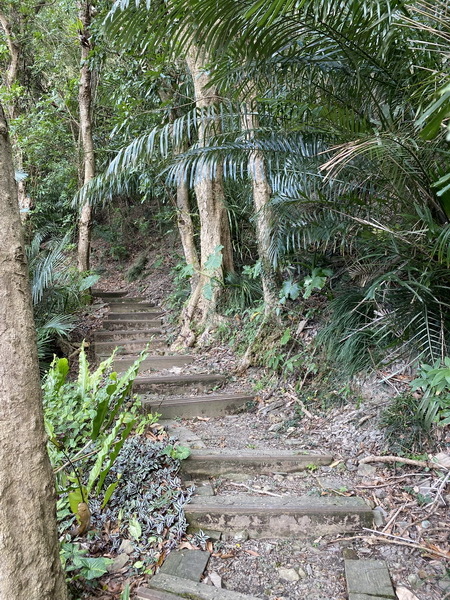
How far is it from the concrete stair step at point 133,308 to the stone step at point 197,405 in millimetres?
3154

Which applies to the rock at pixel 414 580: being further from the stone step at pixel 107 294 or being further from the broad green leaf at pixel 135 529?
the stone step at pixel 107 294

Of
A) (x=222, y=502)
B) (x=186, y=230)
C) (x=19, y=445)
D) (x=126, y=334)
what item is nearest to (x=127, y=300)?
(x=126, y=334)

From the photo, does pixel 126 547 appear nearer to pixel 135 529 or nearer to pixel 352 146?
pixel 135 529

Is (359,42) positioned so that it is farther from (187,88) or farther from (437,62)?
(187,88)

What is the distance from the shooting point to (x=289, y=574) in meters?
1.85

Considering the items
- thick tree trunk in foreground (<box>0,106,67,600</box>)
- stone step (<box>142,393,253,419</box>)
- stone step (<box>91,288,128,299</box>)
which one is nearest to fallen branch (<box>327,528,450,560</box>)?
thick tree trunk in foreground (<box>0,106,67,600</box>)

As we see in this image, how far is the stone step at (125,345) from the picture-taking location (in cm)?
526

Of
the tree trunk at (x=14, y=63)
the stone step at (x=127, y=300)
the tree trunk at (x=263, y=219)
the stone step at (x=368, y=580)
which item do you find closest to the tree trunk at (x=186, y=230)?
the stone step at (x=127, y=300)

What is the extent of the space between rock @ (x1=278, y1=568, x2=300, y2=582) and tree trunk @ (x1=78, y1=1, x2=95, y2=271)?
5599 mm

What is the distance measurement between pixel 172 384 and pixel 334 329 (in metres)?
1.69

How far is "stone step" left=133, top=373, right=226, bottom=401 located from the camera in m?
3.86

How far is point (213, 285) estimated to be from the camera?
206 inches

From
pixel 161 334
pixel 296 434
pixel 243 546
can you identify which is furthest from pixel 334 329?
pixel 161 334

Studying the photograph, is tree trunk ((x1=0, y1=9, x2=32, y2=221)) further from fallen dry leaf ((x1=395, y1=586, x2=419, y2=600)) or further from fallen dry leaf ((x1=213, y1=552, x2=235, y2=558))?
fallen dry leaf ((x1=395, y1=586, x2=419, y2=600))
